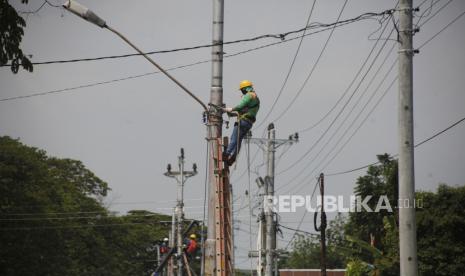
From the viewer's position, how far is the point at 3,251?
60.6m

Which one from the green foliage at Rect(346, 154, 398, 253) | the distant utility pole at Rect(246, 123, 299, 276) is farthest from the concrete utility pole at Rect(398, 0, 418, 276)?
the green foliage at Rect(346, 154, 398, 253)

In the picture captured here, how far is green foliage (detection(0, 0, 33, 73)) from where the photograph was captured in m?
17.4

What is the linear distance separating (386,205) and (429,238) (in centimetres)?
1149

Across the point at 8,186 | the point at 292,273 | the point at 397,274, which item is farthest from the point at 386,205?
the point at 292,273

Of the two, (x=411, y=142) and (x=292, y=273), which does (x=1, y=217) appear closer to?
(x=292, y=273)

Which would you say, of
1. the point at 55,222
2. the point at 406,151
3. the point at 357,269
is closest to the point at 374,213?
the point at 357,269

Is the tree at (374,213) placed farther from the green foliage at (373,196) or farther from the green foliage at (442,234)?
the green foliage at (442,234)

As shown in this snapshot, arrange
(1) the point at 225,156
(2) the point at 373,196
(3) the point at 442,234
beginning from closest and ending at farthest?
(1) the point at 225,156
(3) the point at 442,234
(2) the point at 373,196

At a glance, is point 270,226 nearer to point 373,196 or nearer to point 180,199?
point 180,199

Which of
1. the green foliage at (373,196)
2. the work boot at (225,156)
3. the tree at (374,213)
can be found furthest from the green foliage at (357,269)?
the work boot at (225,156)

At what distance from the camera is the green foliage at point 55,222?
62281mm

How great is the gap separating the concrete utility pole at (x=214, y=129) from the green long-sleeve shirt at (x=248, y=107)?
0.37 meters

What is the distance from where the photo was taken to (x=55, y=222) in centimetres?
6844

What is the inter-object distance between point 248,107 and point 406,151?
Result: 316cm
